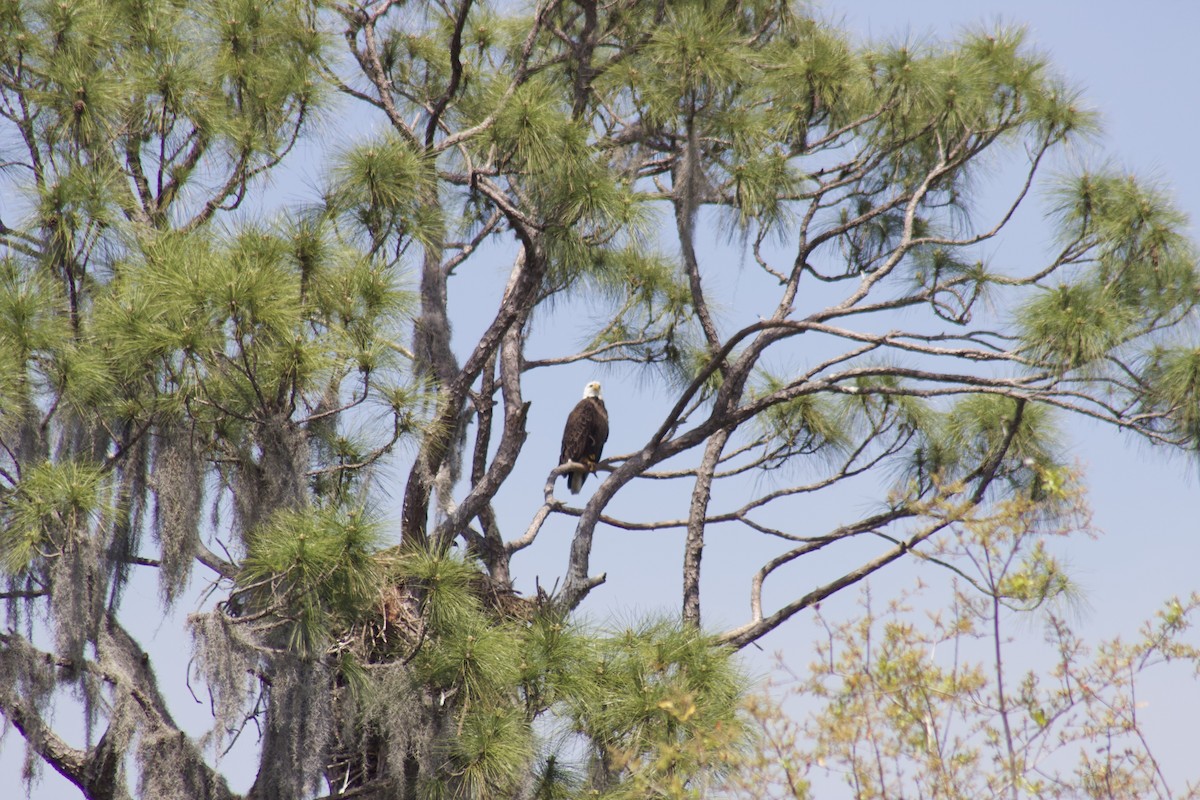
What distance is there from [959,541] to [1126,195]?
200 cm

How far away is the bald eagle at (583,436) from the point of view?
6251mm

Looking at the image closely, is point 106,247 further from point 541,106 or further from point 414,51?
point 414,51

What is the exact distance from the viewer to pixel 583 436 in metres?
6.27

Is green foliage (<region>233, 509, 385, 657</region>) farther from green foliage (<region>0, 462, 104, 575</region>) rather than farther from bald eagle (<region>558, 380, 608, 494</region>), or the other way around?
bald eagle (<region>558, 380, 608, 494</region>)

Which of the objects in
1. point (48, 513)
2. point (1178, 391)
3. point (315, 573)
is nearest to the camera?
point (315, 573)

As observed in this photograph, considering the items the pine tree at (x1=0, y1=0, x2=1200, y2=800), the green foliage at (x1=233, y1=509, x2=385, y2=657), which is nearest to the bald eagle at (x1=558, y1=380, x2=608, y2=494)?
the pine tree at (x1=0, y1=0, x2=1200, y2=800)

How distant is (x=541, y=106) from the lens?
4223 millimetres

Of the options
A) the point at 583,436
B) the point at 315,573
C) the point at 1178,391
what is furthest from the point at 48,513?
the point at 1178,391

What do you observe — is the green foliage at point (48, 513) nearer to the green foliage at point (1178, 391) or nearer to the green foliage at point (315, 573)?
the green foliage at point (315, 573)

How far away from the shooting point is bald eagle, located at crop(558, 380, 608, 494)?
625cm

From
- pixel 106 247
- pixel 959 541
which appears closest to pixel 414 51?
pixel 106 247

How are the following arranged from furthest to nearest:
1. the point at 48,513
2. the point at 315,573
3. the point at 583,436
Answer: the point at 583,436, the point at 48,513, the point at 315,573

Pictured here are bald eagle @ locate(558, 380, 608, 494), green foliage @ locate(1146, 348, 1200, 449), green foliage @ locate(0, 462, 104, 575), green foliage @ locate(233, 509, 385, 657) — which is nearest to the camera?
green foliage @ locate(233, 509, 385, 657)

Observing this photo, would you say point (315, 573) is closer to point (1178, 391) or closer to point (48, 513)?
point (48, 513)
